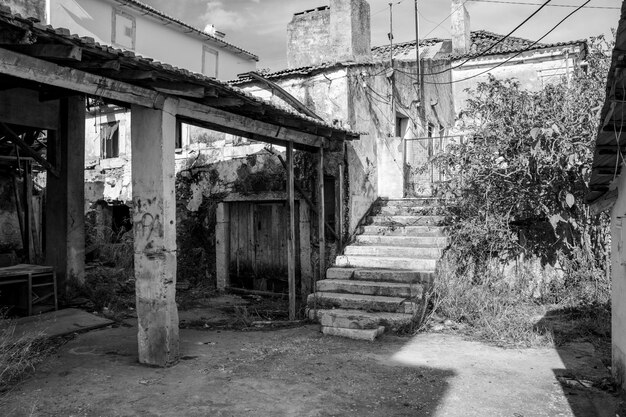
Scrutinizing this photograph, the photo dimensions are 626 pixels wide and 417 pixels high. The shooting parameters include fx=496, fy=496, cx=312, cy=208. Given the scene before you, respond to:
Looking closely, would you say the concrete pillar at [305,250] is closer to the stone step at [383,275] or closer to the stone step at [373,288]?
the stone step at [383,275]

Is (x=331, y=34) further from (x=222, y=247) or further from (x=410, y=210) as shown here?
(x=222, y=247)

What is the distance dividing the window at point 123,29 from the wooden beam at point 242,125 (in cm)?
1223

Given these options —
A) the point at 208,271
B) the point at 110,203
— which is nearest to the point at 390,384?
the point at 208,271

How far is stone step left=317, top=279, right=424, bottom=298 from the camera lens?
7859mm

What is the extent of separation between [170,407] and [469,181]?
6720 mm

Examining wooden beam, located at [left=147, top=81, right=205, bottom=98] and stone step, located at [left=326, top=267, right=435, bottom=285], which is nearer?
wooden beam, located at [left=147, top=81, right=205, bottom=98]

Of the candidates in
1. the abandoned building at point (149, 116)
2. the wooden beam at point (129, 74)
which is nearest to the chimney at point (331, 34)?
the abandoned building at point (149, 116)

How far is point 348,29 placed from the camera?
427 inches

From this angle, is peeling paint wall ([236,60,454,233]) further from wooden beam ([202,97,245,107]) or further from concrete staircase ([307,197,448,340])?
wooden beam ([202,97,245,107])

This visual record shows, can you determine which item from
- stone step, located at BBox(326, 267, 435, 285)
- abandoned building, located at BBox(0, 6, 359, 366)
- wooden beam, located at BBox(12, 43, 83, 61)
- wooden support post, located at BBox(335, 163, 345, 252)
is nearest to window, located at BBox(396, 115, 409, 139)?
wooden support post, located at BBox(335, 163, 345, 252)

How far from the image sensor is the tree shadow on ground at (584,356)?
4656mm

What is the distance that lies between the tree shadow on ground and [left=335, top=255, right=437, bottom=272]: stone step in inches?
76.5

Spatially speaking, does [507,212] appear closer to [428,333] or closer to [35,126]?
[428,333]

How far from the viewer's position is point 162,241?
5.74 meters
